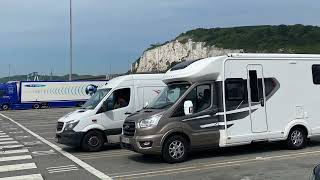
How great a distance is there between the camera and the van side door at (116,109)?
15.6 metres

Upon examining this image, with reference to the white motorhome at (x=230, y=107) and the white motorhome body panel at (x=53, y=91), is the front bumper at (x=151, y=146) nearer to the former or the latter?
the white motorhome at (x=230, y=107)

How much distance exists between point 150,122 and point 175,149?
89 centimetres

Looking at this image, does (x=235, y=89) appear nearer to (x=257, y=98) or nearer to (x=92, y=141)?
(x=257, y=98)

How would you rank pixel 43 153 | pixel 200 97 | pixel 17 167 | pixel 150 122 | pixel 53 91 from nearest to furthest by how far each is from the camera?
pixel 150 122
pixel 17 167
pixel 200 97
pixel 43 153
pixel 53 91

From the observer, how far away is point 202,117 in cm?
1291

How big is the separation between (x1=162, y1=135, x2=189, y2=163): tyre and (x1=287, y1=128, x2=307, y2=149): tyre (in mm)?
3341

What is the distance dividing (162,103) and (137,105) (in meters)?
3.13

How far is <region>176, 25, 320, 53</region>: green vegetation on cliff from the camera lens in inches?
5522

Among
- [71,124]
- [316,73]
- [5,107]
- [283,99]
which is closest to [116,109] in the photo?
[71,124]

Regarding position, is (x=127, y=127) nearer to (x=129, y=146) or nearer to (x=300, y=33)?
(x=129, y=146)

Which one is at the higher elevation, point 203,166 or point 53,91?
point 53,91

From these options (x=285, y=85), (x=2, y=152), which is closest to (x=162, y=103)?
(x=285, y=85)

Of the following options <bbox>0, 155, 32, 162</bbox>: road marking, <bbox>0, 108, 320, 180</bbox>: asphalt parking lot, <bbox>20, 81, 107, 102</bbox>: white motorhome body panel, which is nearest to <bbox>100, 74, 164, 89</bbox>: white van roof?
<bbox>0, 108, 320, 180</bbox>: asphalt parking lot

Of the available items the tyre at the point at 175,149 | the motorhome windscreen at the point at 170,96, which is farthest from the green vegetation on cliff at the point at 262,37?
the tyre at the point at 175,149
